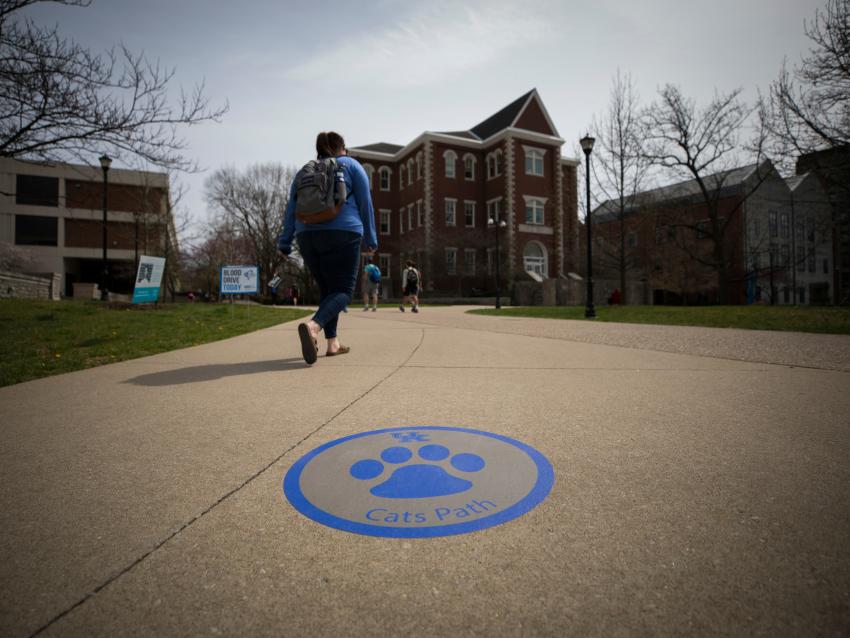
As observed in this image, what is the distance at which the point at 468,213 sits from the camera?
4119cm

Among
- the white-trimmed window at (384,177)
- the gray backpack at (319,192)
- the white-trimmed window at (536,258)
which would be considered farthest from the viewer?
the white-trimmed window at (384,177)

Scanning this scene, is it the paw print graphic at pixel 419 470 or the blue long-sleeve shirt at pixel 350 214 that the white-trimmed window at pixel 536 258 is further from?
the paw print graphic at pixel 419 470

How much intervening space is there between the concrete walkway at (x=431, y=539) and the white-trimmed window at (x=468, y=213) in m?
38.8

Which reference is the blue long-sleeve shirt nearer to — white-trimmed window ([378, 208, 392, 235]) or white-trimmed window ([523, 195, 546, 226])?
white-trimmed window ([523, 195, 546, 226])

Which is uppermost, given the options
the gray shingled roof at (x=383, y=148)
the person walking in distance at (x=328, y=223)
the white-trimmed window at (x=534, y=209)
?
the gray shingled roof at (x=383, y=148)

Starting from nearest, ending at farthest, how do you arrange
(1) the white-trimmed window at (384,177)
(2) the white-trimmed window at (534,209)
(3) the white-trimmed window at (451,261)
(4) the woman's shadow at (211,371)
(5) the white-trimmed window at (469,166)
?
(4) the woman's shadow at (211,371) → (3) the white-trimmed window at (451,261) → (2) the white-trimmed window at (534,209) → (5) the white-trimmed window at (469,166) → (1) the white-trimmed window at (384,177)

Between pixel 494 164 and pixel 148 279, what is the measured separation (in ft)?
108

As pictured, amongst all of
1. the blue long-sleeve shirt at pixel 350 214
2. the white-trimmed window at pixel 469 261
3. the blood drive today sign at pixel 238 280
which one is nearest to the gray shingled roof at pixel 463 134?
the white-trimmed window at pixel 469 261

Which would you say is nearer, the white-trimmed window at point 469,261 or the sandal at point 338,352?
the sandal at point 338,352

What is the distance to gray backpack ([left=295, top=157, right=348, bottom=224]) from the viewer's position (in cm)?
419

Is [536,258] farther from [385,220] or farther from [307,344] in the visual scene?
[307,344]

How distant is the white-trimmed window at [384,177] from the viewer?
145 feet

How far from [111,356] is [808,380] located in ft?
23.6

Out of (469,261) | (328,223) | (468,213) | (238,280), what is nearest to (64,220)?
(468,213)
